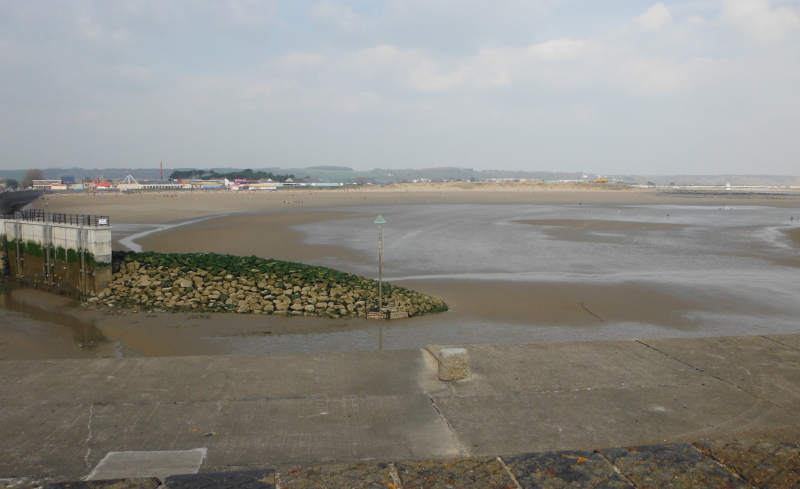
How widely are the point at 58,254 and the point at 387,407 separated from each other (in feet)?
65.2

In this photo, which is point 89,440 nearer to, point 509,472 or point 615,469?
point 509,472

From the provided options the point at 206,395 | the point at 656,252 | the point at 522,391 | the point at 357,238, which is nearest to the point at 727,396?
the point at 522,391

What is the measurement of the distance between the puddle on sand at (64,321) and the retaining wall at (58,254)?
156 cm

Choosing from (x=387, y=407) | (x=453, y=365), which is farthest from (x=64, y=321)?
(x=453, y=365)

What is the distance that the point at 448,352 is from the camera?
8680 mm

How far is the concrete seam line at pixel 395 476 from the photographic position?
5.76 meters

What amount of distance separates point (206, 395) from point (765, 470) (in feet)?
22.9

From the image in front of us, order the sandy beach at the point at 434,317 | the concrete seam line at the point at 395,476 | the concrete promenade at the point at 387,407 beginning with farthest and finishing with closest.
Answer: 1. the sandy beach at the point at 434,317
2. the concrete promenade at the point at 387,407
3. the concrete seam line at the point at 395,476

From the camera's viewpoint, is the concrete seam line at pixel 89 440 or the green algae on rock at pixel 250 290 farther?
the green algae on rock at pixel 250 290

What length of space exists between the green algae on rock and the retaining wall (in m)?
0.88

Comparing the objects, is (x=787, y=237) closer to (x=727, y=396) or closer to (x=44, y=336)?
(x=727, y=396)

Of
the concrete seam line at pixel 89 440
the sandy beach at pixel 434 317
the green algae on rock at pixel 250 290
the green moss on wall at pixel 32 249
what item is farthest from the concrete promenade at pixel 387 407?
the green moss on wall at pixel 32 249

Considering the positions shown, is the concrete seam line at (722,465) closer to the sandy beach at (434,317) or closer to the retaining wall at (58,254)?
the sandy beach at (434,317)

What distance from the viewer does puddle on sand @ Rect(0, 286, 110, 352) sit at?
15.1 metres
